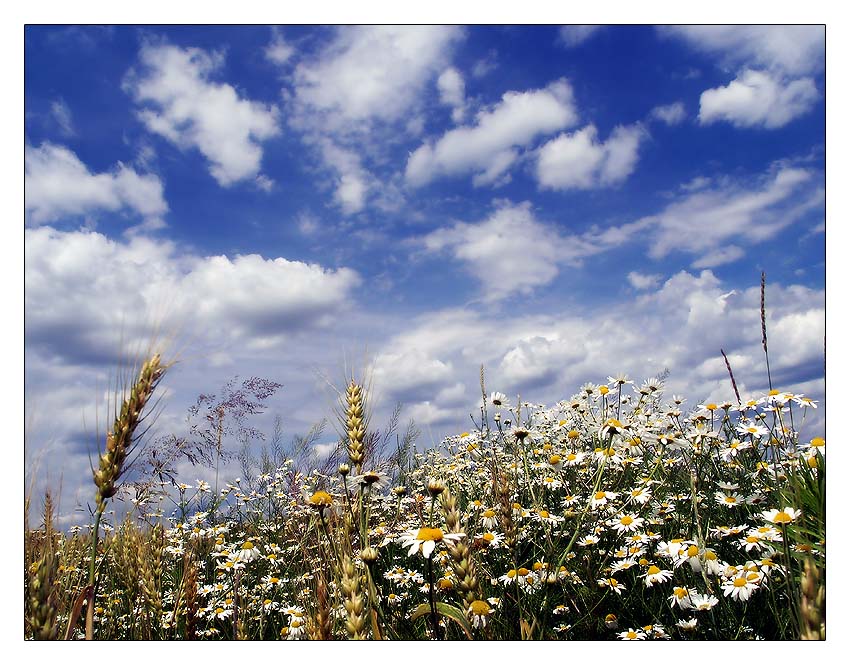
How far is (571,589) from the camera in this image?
8.95ft

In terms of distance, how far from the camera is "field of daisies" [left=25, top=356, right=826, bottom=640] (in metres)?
1.67

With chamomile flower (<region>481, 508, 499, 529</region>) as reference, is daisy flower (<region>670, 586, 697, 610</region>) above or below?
below

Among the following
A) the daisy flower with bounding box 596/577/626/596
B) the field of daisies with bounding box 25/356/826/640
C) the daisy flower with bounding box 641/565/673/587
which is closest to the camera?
the field of daisies with bounding box 25/356/826/640

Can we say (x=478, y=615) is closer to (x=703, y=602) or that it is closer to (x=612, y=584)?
(x=703, y=602)

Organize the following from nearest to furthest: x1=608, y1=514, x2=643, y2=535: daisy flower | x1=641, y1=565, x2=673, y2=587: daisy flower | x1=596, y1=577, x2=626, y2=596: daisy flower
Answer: x1=641, y1=565, x2=673, y2=587: daisy flower, x1=596, y1=577, x2=626, y2=596: daisy flower, x1=608, y1=514, x2=643, y2=535: daisy flower

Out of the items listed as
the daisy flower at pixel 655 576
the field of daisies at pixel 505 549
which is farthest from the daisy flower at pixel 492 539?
the daisy flower at pixel 655 576

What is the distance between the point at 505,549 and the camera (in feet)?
9.59

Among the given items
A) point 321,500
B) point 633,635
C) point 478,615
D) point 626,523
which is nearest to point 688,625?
point 633,635

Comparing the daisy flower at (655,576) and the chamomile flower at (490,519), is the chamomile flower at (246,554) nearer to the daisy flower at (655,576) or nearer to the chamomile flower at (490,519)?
the chamomile flower at (490,519)

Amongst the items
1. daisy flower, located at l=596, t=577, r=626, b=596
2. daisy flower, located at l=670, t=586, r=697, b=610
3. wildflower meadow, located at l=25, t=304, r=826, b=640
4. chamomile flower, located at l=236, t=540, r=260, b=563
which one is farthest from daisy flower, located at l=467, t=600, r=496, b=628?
chamomile flower, located at l=236, t=540, r=260, b=563

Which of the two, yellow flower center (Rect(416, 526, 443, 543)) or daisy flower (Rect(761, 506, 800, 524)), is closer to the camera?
yellow flower center (Rect(416, 526, 443, 543))

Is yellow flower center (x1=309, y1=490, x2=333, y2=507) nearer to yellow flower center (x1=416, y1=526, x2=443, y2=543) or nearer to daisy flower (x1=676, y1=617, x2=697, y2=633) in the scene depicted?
yellow flower center (x1=416, y1=526, x2=443, y2=543)

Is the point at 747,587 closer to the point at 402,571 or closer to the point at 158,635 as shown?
→ the point at 402,571
